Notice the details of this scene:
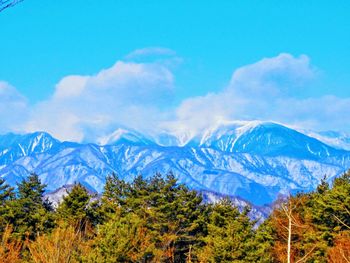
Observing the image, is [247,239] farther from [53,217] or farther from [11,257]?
[53,217]

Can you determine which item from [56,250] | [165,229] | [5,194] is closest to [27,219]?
[5,194]

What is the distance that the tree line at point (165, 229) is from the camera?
106 feet

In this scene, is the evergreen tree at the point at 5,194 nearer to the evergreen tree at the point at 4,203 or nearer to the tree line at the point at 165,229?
the evergreen tree at the point at 4,203

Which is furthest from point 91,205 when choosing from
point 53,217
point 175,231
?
point 175,231

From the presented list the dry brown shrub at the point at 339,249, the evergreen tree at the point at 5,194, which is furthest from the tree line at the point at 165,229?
the evergreen tree at the point at 5,194

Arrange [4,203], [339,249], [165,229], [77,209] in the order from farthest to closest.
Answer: [4,203] → [165,229] → [77,209] → [339,249]

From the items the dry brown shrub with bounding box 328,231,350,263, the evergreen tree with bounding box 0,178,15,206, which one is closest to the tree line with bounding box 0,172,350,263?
the dry brown shrub with bounding box 328,231,350,263

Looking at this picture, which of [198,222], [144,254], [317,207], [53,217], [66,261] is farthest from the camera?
[198,222]

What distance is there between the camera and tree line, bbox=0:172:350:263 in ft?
106

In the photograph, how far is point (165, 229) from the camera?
48594mm

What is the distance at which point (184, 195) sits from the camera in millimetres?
52031

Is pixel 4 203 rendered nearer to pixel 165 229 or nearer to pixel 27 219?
pixel 27 219

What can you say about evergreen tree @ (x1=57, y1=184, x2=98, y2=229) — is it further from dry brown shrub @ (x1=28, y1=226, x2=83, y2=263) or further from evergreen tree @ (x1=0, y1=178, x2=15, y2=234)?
dry brown shrub @ (x1=28, y1=226, x2=83, y2=263)

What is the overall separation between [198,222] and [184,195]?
3.62 m
